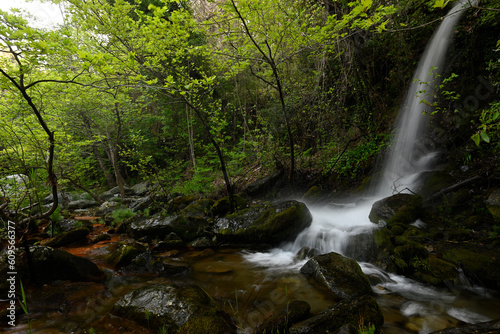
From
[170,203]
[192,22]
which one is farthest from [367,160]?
[170,203]

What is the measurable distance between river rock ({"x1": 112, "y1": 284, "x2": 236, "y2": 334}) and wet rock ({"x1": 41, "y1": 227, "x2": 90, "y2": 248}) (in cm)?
401

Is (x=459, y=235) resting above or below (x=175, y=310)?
above

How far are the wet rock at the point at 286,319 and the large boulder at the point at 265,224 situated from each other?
8.91 ft

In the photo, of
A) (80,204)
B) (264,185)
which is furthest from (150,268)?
(80,204)

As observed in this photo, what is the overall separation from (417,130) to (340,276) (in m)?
5.82

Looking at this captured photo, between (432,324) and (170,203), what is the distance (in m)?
Result: 8.00

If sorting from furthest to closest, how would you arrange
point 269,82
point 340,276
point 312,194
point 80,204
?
point 80,204, point 269,82, point 312,194, point 340,276

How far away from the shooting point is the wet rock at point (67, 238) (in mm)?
5668

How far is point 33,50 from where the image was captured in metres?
2.66

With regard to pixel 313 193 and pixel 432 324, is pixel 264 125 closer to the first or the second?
pixel 313 193

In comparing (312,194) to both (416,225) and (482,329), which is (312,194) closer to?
(416,225)

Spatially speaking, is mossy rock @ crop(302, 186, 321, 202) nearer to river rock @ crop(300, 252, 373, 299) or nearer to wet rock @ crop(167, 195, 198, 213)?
river rock @ crop(300, 252, 373, 299)

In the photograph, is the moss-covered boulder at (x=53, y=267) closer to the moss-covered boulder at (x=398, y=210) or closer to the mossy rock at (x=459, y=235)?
the moss-covered boulder at (x=398, y=210)

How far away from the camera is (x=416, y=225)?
4.69m
